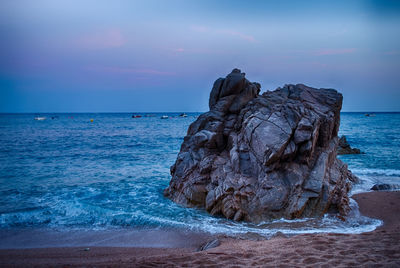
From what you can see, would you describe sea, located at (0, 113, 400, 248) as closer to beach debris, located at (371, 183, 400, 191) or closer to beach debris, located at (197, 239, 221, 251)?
beach debris, located at (371, 183, 400, 191)

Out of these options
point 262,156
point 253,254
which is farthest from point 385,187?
point 253,254

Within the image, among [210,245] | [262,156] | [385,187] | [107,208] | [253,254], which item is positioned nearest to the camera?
[253,254]

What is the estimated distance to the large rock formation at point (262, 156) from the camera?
11.9 m

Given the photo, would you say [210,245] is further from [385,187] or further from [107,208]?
[385,187]

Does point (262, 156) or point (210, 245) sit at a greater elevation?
point (262, 156)

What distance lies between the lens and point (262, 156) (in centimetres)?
1280

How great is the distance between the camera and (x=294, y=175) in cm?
1245

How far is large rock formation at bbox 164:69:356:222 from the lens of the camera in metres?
11.9

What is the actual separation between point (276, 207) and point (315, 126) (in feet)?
15.1

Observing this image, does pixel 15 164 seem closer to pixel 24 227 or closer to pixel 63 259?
pixel 24 227

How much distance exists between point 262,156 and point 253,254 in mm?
5833

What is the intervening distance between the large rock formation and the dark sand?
2.56 meters

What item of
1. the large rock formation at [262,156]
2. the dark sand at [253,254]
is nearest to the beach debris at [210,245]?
the dark sand at [253,254]

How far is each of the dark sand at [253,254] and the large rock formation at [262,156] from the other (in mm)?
2563
